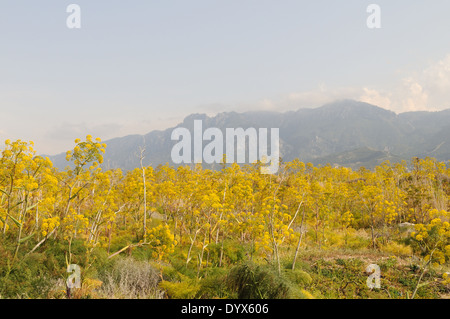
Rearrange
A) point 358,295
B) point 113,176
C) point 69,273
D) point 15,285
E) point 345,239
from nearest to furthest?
point 15,285 < point 69,273 < point 358,295 < point 113,176 < point 345,239

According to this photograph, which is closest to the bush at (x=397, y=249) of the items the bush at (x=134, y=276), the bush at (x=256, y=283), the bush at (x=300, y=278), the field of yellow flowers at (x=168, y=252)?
the field of yellow flowers at (x=168, y=252)

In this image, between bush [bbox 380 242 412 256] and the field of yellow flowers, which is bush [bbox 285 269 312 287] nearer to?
the field of yellow flowers

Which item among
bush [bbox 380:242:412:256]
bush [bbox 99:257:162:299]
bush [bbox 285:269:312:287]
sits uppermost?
bush [bbox 99:257:162:299]

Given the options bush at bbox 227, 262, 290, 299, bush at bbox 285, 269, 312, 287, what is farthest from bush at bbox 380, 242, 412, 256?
bush at bbox 227, 262, 290, 299

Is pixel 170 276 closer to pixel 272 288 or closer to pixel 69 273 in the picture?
pixel 69 273

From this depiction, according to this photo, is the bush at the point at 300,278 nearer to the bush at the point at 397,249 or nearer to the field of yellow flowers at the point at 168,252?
the field of yellow flowers at the point at 168,252

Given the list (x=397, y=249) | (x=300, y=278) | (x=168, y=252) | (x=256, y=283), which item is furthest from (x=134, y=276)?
(x=397, y=249)

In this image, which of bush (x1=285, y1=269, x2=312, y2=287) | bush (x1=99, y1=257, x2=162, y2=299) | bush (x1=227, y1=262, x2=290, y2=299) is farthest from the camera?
bush (x1=285, y1=269, x2=312, y2=287)

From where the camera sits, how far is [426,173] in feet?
62.4

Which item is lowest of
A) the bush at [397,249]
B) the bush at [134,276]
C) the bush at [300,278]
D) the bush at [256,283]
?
the bush at [397,249]

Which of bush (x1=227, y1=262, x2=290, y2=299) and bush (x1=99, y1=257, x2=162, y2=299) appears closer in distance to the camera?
bush (x1=227, y1=262, x2=290, y2=299)

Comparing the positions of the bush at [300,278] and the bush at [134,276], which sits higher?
the bush at [134,276]
